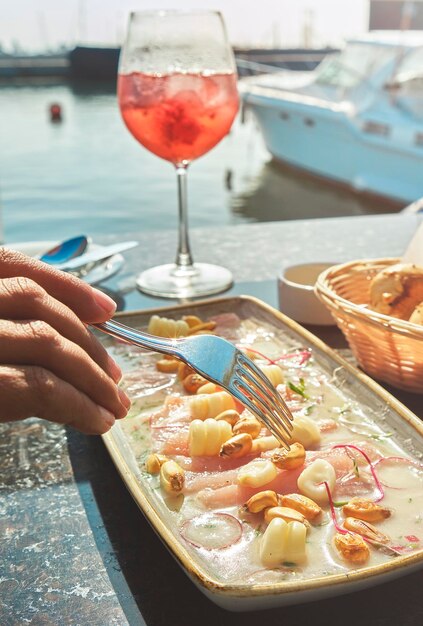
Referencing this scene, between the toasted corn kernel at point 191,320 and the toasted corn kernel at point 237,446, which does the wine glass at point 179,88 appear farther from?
the toasted corn kernel at point 237,446

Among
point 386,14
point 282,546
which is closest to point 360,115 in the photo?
point 282,546

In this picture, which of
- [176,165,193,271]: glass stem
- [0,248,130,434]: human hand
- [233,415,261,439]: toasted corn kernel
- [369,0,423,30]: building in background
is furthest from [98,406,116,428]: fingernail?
[369,0,423,30]: building in background

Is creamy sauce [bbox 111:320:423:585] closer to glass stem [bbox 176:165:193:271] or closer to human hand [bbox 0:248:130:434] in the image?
human hand [bbox 0:248:130:434]

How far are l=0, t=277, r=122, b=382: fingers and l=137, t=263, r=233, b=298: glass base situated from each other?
739 mm

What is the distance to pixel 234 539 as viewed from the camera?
679 mm

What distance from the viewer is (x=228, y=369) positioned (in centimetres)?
83

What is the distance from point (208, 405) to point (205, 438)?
0.29ft

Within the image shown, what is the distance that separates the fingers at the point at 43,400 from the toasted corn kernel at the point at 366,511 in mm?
251

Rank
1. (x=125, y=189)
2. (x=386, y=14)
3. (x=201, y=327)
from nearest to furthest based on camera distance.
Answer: (x=201, y=327) → (x=125, y=189) → (x=386, y=14)

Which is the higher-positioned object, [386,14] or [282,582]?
[282,582]

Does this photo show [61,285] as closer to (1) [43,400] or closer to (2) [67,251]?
(1) [43,400]

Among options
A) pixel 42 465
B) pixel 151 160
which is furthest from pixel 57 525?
pixel 151 160

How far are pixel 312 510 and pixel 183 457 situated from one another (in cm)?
18

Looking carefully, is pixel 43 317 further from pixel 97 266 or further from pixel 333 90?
pixel 333 90
